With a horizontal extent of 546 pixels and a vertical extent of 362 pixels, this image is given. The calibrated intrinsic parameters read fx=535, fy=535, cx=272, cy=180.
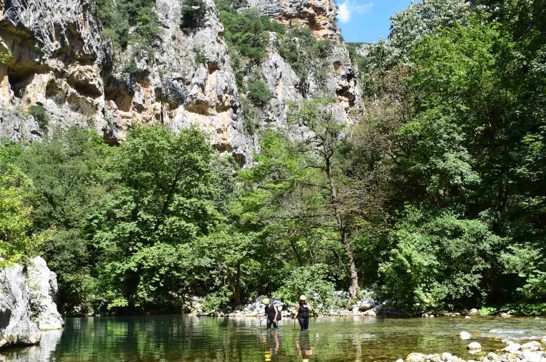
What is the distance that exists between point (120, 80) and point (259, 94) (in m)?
26.1

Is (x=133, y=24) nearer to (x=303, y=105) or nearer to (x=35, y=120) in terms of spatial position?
(x=35, y=120)

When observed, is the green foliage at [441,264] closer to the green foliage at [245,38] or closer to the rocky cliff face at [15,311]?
the rocky cliff face at [15,311]

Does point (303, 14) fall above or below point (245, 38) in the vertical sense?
above

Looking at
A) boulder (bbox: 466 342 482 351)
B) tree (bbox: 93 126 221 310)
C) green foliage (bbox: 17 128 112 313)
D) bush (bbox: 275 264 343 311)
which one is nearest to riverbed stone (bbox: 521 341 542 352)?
boulder (bbox: 466 342 482 351)

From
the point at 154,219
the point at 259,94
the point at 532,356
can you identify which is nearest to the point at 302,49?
the point at 259,94

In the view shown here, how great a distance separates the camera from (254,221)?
29.3 metres

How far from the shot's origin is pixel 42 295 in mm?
21516

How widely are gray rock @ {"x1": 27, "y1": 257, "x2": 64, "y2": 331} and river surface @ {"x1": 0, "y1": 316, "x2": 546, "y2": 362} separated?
2973 millimetres

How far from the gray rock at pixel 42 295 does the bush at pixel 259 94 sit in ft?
207

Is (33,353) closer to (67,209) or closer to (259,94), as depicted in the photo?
(67,209)

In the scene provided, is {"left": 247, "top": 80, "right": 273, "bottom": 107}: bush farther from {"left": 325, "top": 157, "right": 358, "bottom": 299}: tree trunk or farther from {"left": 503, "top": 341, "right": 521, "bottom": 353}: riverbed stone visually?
{"left": 503, "top": 341, "right": 521, "bottom": 353}: riverbed stone

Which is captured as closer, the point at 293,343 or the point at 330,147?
the point at 293,343

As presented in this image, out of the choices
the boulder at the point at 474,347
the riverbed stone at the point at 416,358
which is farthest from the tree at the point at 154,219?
the riverbed stone at the point at 416,358

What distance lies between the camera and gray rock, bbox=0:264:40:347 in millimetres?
13789
